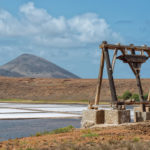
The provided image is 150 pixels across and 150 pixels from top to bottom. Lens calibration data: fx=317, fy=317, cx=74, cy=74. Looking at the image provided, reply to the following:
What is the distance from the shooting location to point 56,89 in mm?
73625

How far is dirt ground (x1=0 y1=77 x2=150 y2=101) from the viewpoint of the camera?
6762 cm

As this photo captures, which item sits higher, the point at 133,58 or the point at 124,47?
the point at 124,47

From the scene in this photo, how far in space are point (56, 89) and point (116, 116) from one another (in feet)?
198

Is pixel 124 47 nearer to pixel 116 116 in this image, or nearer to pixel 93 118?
pixel 116 116

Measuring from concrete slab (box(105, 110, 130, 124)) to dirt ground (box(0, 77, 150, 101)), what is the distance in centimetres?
4913

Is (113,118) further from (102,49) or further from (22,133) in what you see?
(22,133)

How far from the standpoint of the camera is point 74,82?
79562 millimetres

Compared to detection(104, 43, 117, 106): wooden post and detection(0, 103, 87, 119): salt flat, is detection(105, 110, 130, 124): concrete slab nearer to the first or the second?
detection(104, 43, 117, 106): wooden post

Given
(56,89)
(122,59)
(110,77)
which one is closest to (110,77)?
(110,77)

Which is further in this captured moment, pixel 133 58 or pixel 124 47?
pixel 133 58

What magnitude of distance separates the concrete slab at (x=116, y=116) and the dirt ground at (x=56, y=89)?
4913 centimetres

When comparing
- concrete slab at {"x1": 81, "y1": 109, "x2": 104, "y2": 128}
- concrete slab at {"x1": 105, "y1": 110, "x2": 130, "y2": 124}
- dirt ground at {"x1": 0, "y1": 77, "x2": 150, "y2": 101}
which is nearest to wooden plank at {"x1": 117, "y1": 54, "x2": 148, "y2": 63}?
concrete slab at {"x1": 105, "y1": 110, "x2": 130, "y2": 124}

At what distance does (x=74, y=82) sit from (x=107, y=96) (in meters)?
17.5

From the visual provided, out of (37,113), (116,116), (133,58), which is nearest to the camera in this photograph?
(116,116)
